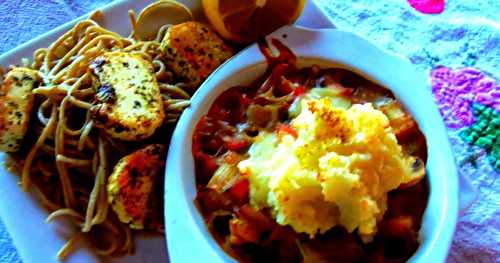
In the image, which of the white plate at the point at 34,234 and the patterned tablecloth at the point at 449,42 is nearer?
the white plate at the point at 34,234

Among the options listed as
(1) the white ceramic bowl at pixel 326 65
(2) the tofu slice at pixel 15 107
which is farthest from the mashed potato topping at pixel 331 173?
(2) the tofu slice at pixel 15 107

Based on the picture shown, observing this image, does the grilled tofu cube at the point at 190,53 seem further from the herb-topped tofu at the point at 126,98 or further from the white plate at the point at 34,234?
the white plate at the point at 34,234

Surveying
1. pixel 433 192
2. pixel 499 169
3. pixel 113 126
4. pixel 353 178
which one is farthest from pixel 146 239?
pixel 499 169

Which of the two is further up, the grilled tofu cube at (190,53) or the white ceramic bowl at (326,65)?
the grilled tofu cube at (190,53)

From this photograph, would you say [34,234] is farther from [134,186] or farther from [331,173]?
[331,173]

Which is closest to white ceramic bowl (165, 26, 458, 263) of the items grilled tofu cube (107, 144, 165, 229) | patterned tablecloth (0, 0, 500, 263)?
grilled tofu cube (107, 144, 165, 229)

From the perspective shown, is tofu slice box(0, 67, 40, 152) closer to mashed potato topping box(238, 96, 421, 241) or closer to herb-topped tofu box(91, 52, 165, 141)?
herb-topped tofu box(91, 52, 165, 141)

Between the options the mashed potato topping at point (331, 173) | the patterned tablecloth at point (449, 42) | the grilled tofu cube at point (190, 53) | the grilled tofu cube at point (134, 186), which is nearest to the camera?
the mashed potato topping at point (331, 173)
